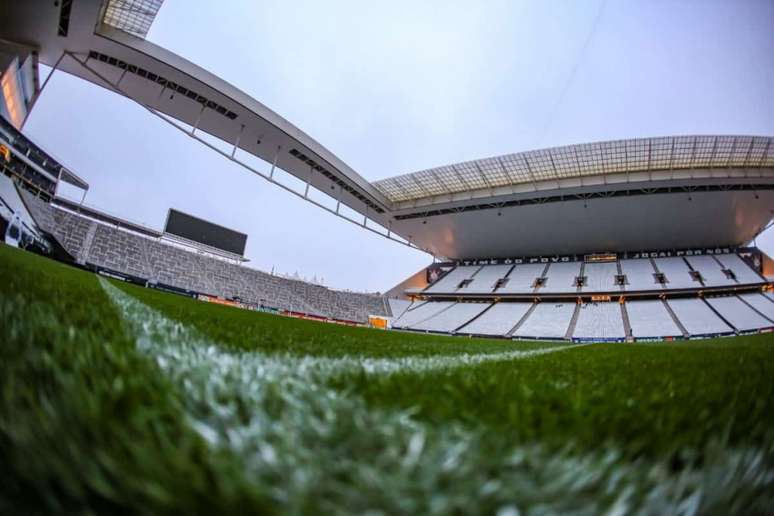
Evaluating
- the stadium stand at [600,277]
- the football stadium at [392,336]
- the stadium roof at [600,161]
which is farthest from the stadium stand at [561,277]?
the stadium roof at [600,161]

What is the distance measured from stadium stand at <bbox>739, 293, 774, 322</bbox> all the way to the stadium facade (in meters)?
0.12

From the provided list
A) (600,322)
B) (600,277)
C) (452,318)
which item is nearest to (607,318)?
(600,322)

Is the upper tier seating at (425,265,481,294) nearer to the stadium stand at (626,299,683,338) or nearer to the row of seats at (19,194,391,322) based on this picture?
the row of seats at (19,194,391,322)

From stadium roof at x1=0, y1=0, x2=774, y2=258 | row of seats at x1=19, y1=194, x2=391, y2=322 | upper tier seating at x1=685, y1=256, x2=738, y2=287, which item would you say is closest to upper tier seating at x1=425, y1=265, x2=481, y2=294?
stadium roof at x1=0, y1=0, x2=774, y2=258

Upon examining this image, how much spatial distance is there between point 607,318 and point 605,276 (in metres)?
5.61

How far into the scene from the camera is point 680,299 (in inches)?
900

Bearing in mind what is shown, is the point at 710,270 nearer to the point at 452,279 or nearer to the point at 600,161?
the point at 600,161

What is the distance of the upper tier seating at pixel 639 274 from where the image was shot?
23594 millimetres

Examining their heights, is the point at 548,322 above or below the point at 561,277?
below

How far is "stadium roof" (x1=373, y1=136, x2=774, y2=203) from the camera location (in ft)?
51.4

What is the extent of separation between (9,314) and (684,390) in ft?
6.11

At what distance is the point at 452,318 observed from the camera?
25578 millimetres

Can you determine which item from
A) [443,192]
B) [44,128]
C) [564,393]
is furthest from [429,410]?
[44,128]

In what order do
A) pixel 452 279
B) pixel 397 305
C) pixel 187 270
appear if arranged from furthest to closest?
pixel 397 305, pixel 452 279, pixel 187 270
